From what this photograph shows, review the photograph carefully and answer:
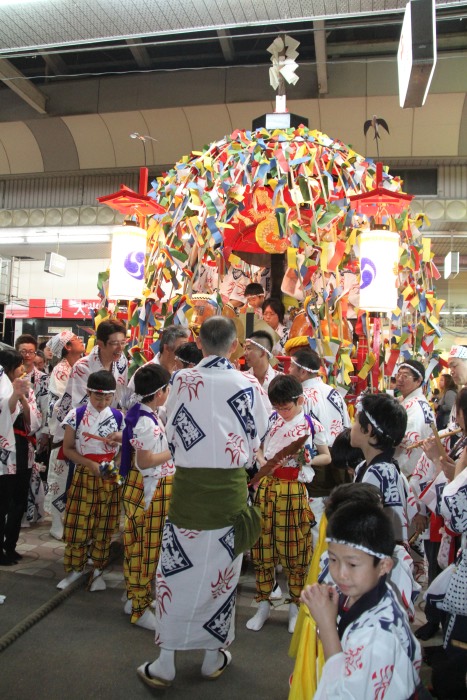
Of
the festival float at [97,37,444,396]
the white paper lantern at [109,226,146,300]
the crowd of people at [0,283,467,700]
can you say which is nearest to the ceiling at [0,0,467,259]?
the festival float at [97,37,444,396]

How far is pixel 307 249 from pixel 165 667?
2.49 metres

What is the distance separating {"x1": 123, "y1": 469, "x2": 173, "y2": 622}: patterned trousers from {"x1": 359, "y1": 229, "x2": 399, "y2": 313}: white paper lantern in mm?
1829

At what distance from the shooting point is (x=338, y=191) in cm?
400

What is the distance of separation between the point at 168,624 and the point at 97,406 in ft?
4.13

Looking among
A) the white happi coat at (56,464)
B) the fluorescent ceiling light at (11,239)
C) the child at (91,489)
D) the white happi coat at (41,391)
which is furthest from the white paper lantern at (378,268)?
the fluorescent ceiling light at (11,239)

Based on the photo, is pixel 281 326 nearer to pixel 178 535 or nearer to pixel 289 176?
pixel 289 176

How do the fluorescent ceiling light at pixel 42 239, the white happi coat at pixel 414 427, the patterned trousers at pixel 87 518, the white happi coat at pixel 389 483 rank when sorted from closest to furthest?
the white happi coat at pixel 389 483 → the patterned trousers at pixel 87 518 → the white happi coat at pixel 414 427 → the fluorescent ceiling light at pixel 42 239

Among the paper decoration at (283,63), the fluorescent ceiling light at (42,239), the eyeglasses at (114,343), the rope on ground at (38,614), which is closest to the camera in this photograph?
the rope on ground at (38,614)

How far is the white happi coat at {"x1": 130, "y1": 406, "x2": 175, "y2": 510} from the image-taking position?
101 inches

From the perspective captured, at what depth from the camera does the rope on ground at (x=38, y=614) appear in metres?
2.41

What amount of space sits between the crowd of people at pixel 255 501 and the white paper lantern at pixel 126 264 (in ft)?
1.88

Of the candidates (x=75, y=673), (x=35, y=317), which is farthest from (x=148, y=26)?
(x=35, y=317)

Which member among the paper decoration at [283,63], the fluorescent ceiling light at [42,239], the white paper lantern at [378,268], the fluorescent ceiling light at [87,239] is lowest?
the white paper lantern at [378,268]

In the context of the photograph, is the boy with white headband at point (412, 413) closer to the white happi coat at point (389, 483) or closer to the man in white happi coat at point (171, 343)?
the white happi coat at point (389, 483)
